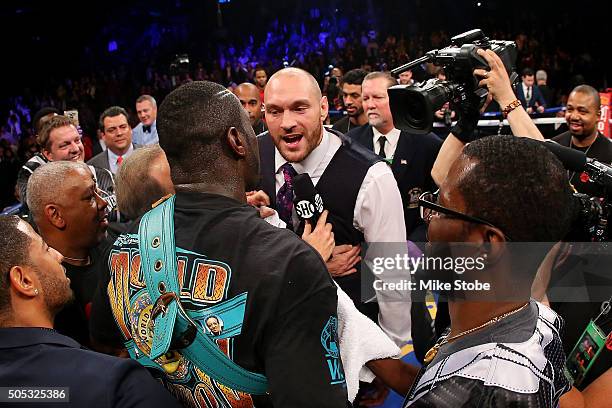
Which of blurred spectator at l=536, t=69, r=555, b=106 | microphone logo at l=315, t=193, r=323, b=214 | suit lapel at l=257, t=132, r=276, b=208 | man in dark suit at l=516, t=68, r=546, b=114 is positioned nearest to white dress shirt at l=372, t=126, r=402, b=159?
suit lapel at l=257, t=132, r=276, b=208

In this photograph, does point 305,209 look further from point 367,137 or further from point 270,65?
point 270,65

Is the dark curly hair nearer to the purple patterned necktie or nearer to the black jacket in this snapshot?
the purple patterned necktie

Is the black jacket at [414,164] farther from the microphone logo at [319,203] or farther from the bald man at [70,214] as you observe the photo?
the bald man at [70,214]

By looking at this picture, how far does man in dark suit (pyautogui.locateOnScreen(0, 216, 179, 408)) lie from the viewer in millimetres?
1180

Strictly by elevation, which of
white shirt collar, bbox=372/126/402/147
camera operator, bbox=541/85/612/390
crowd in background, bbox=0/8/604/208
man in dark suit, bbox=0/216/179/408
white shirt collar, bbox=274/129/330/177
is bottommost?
camera operator, bbox=541/85/612/390

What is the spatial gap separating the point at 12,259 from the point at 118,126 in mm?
3684

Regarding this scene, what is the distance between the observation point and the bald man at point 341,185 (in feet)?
7.35

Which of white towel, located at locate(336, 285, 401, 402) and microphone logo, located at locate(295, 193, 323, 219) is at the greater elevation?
microphone logo, located at locate(295, 193, 323, 219)

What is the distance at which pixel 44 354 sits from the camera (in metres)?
1.26

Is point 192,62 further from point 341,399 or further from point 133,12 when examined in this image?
point 341,399

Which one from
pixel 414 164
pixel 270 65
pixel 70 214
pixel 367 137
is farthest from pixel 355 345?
A: pixel 270 65

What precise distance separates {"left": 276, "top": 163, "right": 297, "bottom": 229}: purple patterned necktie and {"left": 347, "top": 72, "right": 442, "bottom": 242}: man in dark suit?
1.23m

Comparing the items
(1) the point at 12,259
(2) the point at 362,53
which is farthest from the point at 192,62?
(1) the point at 12,259
